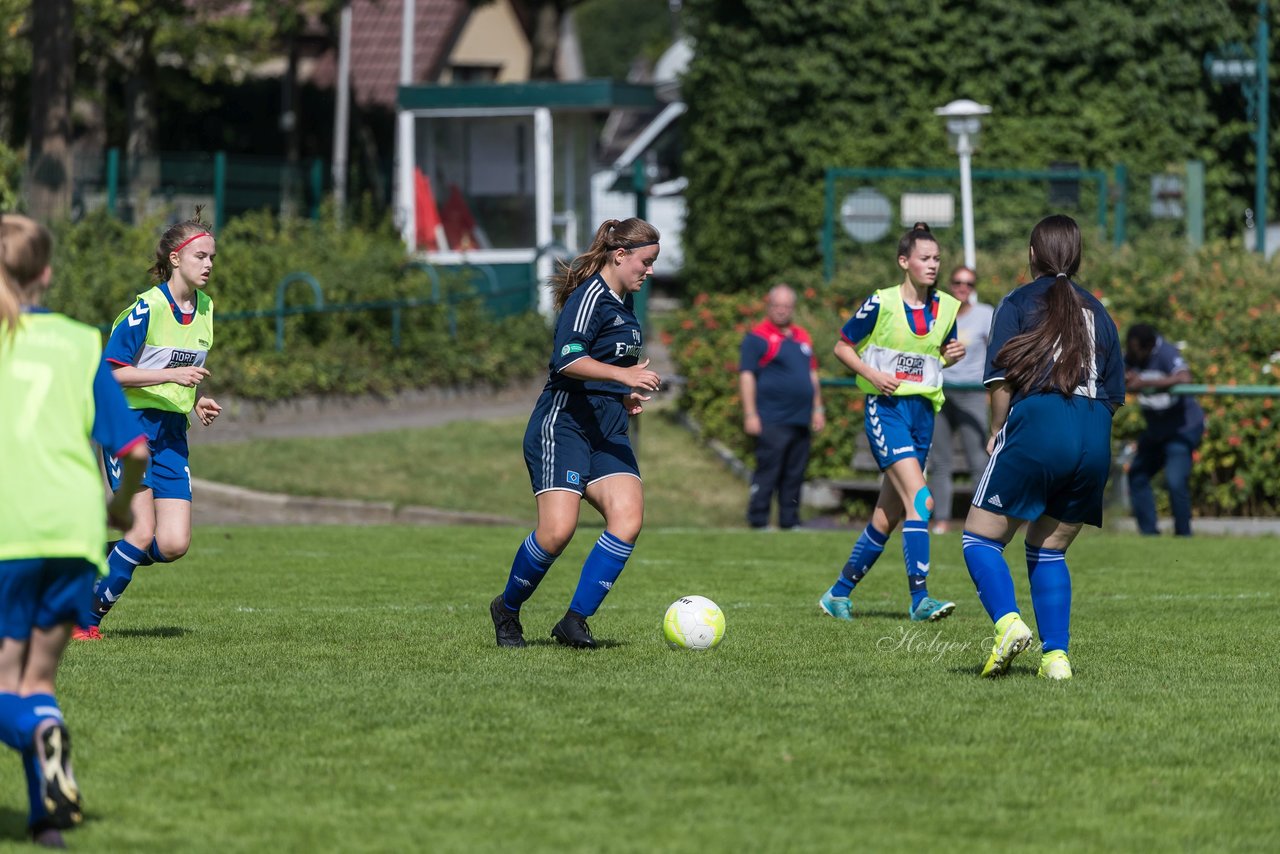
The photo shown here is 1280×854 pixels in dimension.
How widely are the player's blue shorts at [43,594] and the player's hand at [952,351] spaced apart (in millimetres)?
5910

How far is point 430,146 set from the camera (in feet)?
100

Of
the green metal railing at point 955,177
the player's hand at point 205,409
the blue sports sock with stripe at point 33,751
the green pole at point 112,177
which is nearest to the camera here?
the blue sports sock with stripe at point 33,751

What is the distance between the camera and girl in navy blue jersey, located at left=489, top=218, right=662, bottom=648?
27.6 feet

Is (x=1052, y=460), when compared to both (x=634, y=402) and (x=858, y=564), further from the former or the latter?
(x=858, y=564)

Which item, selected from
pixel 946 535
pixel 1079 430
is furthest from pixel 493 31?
pixel 1079 430

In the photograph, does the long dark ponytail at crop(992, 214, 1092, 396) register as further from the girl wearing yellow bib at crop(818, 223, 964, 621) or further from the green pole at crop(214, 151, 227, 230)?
the green pole at crop(214, 151, 227, 230)

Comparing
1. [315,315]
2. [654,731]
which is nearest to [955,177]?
[315,315]

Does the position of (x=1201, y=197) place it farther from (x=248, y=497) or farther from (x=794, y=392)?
(x=248, y=497)

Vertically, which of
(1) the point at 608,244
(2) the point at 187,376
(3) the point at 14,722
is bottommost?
(3) the point at 14,722

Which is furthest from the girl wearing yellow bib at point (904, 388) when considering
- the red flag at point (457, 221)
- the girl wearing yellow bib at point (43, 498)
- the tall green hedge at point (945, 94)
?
the red flag at point (457, 221)

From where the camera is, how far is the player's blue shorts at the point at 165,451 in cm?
902

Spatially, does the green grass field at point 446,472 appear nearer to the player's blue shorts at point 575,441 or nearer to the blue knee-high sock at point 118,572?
the blue knee-high sock at point 118,572

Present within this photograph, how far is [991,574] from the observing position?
786 centimetres

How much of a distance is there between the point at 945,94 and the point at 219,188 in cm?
994
